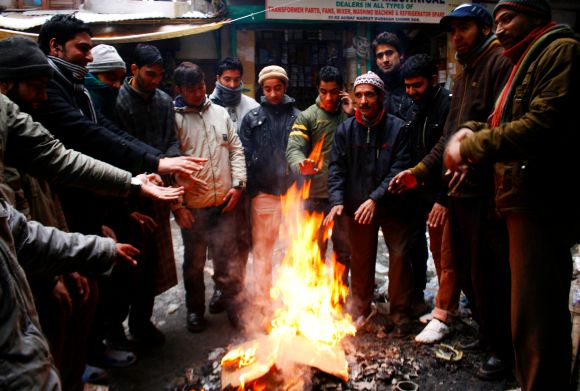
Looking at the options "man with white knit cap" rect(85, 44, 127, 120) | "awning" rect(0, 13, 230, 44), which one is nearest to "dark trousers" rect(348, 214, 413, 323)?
"man with white knit cap" rect(85, 44, 127, 120)

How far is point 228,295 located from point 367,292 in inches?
63.4

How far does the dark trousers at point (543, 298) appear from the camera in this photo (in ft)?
9.29

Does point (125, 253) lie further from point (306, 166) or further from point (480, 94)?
point (480, 94)

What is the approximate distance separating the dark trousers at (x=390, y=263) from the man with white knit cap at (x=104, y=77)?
9.24 feet

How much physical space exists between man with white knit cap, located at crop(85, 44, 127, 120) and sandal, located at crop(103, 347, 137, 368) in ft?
7.68

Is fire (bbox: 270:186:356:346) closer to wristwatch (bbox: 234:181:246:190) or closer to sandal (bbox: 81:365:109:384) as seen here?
wristwatch (bbox: 234:181:246:190)

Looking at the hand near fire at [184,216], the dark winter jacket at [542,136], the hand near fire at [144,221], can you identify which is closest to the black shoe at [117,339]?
the hand near fire at [144,221]

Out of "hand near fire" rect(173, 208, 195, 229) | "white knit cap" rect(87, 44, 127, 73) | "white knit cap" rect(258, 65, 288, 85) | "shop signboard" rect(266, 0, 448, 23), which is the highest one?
"shop signboard" rect(266, 0, 448, 23)

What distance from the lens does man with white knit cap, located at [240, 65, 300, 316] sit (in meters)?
5.23

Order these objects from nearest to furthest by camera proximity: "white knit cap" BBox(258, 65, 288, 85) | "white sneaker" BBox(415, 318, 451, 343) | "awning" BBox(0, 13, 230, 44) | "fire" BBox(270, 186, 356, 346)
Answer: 1. "fire" BBox(270, 186, 356, 346)
2. "white sneaker" BBox(415, 318, 451, 343)
3. "white knit cap" BBox(258, 65, 288, 85)
4. "awning" BBox(0, 13, 230, 44)

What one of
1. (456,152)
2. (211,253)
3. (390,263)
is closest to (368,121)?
(390,263)

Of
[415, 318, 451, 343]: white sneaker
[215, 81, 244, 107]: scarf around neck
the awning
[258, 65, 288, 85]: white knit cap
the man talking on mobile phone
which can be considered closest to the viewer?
[415, 318, 451, 343]: white sneaker

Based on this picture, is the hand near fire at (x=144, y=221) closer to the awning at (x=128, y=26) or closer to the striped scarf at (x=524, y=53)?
the striped scarf at (x=524, y=53)

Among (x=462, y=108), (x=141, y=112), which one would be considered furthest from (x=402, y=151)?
(x=141, y=112)
